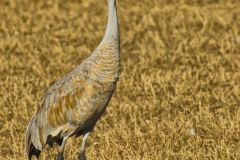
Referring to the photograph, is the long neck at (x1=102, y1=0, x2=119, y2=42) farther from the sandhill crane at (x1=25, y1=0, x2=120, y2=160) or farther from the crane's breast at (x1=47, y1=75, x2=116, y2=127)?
the crane's breast at (x1=47, y1=75, x2=116, y2=127)

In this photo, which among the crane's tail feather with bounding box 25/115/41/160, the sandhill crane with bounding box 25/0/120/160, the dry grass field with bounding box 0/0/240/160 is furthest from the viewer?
the dry grass field with bounding box 0/0/240/160

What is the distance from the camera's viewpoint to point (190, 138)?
27.6 feet

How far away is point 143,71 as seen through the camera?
11.6m

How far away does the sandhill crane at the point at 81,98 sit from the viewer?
6.84m

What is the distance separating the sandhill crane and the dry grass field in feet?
2.29

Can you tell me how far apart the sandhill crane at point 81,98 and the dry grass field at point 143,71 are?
70cm

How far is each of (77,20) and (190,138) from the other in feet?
23.5

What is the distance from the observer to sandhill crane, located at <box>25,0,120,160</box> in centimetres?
684

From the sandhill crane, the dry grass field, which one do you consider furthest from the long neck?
the dry grass field

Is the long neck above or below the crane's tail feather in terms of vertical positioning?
above

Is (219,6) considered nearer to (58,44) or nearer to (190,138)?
(58,44)

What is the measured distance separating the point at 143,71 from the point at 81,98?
15.6 feet

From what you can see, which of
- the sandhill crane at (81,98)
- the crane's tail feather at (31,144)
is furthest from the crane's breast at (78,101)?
the crane's tail feather at (31,144)

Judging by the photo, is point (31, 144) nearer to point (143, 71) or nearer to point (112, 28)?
point (112, 28)
